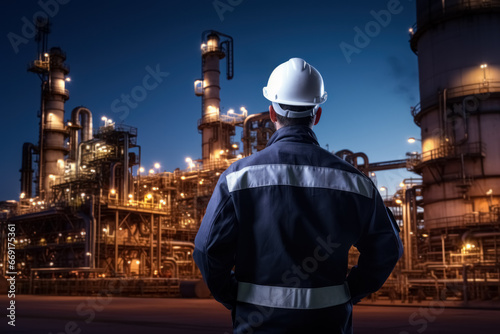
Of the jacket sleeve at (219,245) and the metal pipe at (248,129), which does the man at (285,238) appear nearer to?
the jacket sleeve at (219,245)

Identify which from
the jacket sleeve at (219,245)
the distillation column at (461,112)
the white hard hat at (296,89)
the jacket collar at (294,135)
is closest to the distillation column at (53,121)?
the distillation column at (461,112)

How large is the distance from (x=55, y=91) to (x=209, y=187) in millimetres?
18897

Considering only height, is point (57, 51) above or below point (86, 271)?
above

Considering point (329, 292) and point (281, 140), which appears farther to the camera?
point (281, 140)

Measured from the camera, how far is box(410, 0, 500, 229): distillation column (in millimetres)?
32031

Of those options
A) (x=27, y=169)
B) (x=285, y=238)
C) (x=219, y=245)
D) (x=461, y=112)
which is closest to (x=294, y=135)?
(x=285, y=238)

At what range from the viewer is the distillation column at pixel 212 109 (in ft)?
167

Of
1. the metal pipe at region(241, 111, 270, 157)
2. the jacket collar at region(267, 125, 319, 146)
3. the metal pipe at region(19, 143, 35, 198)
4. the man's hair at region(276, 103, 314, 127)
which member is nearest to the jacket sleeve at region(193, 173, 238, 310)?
the jacket collar at region(267, 125, 319, 146)

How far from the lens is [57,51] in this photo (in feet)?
180

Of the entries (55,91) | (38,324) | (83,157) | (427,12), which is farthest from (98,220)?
(38,324)

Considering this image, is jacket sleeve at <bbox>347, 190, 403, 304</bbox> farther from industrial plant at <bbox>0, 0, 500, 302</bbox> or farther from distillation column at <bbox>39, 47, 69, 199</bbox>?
distillation column at <bbox>39, 47, 69, 199</bbox>

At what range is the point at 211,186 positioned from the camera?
151ft

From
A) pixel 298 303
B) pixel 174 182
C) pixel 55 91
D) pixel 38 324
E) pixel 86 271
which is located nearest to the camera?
pixel 298 303

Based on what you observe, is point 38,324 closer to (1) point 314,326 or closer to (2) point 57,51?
(1) point 314,326
